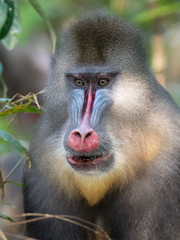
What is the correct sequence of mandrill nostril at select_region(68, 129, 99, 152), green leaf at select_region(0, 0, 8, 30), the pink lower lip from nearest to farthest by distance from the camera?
green leaf at select_region(0, 0, 8, 30), mandrill nostril at select_region(68, 129, 99, 152), the pink lower lip

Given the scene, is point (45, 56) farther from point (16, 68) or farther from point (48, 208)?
point (48, 208)

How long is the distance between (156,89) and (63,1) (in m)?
6.32

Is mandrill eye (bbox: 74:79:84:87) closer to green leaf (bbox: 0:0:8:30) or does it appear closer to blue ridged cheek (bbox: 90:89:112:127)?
blue ridged cheek (bbox: 90:89:112:127)

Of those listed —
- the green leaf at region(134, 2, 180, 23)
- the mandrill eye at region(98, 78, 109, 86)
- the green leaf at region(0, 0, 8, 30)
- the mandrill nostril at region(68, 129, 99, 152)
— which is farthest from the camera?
the green leaf at region(134, 2, 180, 23)

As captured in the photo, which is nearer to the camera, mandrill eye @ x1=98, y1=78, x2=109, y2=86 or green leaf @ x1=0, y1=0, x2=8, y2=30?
green leaf @ x1=0, y1=0, x2=8, y2=30

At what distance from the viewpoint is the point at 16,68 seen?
9031 mm

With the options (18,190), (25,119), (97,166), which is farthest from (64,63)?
(25,119)

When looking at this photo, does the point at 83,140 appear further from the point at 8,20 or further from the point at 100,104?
the point at 8,20

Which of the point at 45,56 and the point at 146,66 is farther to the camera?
the point at 45,56

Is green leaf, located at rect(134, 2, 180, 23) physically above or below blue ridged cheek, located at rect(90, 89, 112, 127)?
above

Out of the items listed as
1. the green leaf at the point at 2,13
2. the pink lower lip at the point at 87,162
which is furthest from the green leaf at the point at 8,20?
the pink lower lip at the point at 87,162

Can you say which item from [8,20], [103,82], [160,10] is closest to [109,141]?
[103,82]

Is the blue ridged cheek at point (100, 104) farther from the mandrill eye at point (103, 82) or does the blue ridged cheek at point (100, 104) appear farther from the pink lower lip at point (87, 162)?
the pink lower lip at point (87, 162)

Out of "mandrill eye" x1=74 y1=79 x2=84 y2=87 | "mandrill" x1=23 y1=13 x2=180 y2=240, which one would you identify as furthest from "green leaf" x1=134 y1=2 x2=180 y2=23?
"mandrill eye" x1=74 y1=79 x2=84 y2=87
